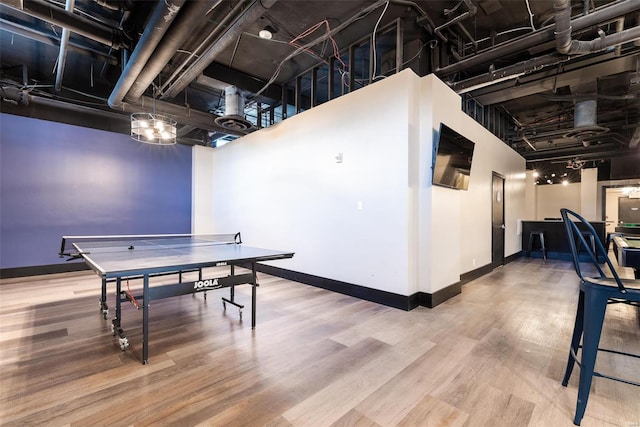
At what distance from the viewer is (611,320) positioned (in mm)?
3096

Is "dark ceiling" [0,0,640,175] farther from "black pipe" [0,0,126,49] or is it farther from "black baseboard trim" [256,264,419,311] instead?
"black baseboard trim" [256,264,419,311]

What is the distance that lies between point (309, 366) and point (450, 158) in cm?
303

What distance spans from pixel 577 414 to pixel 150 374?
2696mm

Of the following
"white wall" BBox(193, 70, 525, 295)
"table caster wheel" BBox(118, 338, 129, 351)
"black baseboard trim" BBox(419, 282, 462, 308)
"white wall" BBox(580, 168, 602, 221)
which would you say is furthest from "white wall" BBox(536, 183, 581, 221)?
"table caster wheel" BBox(118, 338, 129, 351)

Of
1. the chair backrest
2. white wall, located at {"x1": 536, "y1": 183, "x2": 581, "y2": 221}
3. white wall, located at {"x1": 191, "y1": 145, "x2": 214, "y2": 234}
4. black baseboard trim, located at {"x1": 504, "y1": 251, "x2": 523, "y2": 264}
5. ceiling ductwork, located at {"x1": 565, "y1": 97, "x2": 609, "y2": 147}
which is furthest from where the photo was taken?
white wall, located at {"x1": 536, "y1": 183, "x2": 581, "y2": 221}

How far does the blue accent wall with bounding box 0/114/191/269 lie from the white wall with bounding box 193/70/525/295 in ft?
7.73

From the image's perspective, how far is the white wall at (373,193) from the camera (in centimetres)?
346

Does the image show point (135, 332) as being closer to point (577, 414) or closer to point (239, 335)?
point (239, 335)

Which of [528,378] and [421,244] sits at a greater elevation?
[421,244]

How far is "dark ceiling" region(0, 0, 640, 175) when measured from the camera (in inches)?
114

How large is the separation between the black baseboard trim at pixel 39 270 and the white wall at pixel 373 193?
10.9ft

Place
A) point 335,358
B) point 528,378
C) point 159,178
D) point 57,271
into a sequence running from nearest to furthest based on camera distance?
point 528,378
point 335,358
point 57,271
point 159,178

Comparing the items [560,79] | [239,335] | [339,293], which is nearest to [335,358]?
[239,335]

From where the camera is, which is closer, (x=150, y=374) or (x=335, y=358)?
(x=150, y=374)
